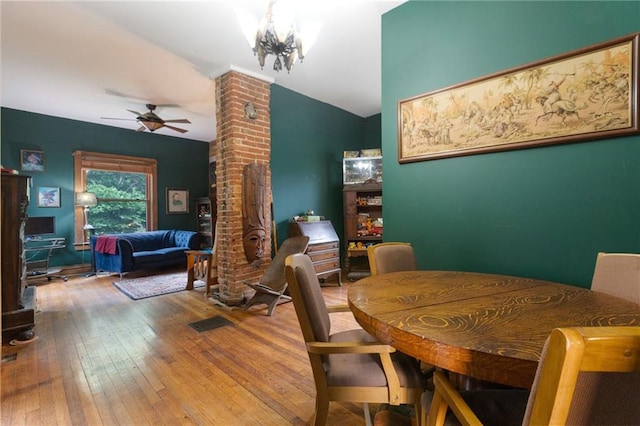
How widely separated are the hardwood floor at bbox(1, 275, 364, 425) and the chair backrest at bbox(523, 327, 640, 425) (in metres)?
1.42

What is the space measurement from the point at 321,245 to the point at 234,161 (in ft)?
5.70

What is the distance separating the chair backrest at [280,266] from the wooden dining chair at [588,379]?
3016mm

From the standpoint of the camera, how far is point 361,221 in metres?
5.06

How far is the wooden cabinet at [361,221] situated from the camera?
4816 mm

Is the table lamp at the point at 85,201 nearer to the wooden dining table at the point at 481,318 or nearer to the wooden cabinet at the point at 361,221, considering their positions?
the wooden cabinet at the point at 361,221

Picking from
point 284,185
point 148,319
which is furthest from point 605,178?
point 148,319

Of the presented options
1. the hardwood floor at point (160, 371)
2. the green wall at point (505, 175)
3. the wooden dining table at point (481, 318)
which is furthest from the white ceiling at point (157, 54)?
the hardwood floor at point (160, 371)

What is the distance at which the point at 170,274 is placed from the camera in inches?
215

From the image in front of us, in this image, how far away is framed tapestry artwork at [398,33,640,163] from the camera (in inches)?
60.0

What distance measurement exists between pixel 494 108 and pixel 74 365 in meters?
3.64

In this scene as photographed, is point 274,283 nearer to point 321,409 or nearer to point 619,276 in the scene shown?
point 321,409

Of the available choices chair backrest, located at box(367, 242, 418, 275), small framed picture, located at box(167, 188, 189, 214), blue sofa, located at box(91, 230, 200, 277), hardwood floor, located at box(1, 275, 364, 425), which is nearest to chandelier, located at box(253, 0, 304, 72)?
chair backrest, located at box(367, 242, 418, 275)

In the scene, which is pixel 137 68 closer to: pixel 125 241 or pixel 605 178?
pixel 125 241

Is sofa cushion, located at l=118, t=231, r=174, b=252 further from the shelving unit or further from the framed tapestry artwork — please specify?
the framed tapestry artwork
